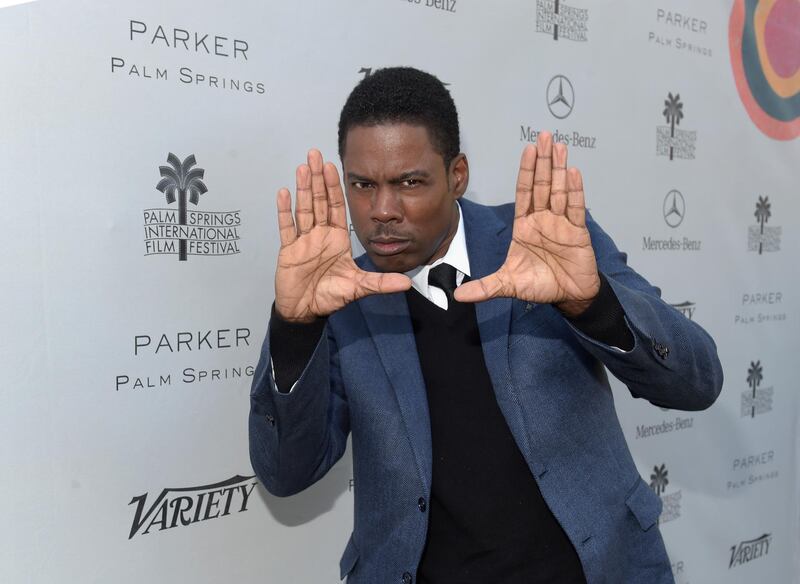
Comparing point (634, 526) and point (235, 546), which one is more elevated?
point (634, 526)

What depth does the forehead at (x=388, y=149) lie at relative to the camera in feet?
4.84

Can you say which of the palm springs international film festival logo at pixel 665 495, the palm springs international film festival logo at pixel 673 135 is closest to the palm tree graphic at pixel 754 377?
the palm springs international film festival logo at pixel 665 495

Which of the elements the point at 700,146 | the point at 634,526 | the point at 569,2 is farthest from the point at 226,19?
the point at 700,146

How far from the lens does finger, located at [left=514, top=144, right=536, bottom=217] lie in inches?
53.8

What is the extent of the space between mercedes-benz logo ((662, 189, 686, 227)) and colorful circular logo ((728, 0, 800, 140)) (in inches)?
25.3

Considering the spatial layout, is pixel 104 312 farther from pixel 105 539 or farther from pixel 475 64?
pixel 475 64

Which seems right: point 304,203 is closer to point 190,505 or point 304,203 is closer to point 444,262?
point 444,262

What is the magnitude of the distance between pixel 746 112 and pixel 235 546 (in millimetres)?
2736

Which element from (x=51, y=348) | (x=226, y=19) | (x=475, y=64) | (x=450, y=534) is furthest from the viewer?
(x=475, y=64)

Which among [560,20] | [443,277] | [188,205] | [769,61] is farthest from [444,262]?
[769,61]

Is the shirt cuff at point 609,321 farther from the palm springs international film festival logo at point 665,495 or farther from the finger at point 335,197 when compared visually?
the palm springs international film festival logo at point 665,495

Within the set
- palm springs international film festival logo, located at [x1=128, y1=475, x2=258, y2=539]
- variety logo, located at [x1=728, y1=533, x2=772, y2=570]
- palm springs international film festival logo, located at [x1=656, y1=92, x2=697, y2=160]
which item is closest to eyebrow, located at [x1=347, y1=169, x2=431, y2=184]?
palm springs international film festival logo, located at [x1=128, y1=475, x2=258, y2=539]

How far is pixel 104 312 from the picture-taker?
1790 mm

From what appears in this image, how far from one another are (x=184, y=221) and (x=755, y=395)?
270 centimetres
